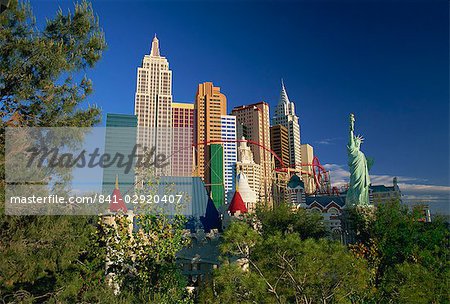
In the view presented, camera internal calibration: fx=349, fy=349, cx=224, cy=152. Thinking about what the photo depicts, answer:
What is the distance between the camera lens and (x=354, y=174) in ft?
79.5

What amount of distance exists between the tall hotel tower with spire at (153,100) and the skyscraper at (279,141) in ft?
107

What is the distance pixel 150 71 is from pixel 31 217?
3191 inches

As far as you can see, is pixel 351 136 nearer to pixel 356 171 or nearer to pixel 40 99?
pixel 356 171

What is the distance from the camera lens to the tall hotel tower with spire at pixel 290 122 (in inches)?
4154

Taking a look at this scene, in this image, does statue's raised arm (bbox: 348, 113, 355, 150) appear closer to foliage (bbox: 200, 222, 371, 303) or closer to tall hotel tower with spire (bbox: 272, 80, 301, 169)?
foliage (bbox: 200, 222, 371, 303)

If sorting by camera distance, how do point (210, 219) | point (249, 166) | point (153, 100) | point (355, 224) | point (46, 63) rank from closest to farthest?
point (46, 63)
point (355, 224)
point (210, 219)
point (249, 166)
point (153, 100)

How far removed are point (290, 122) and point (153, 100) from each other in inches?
1701

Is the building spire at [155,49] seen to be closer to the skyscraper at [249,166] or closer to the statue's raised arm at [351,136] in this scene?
the skyscraper at [249,166]

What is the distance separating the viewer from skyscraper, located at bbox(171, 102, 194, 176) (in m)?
78.1

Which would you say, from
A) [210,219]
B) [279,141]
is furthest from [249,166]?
[210,219]

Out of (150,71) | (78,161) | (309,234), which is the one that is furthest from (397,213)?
(150,71)

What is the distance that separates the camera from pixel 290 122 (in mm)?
105562

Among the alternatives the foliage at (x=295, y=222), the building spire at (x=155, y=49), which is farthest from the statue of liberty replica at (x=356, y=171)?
the building spire at (x=155, y=49)

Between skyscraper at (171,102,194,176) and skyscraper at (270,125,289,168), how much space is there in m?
27.0
